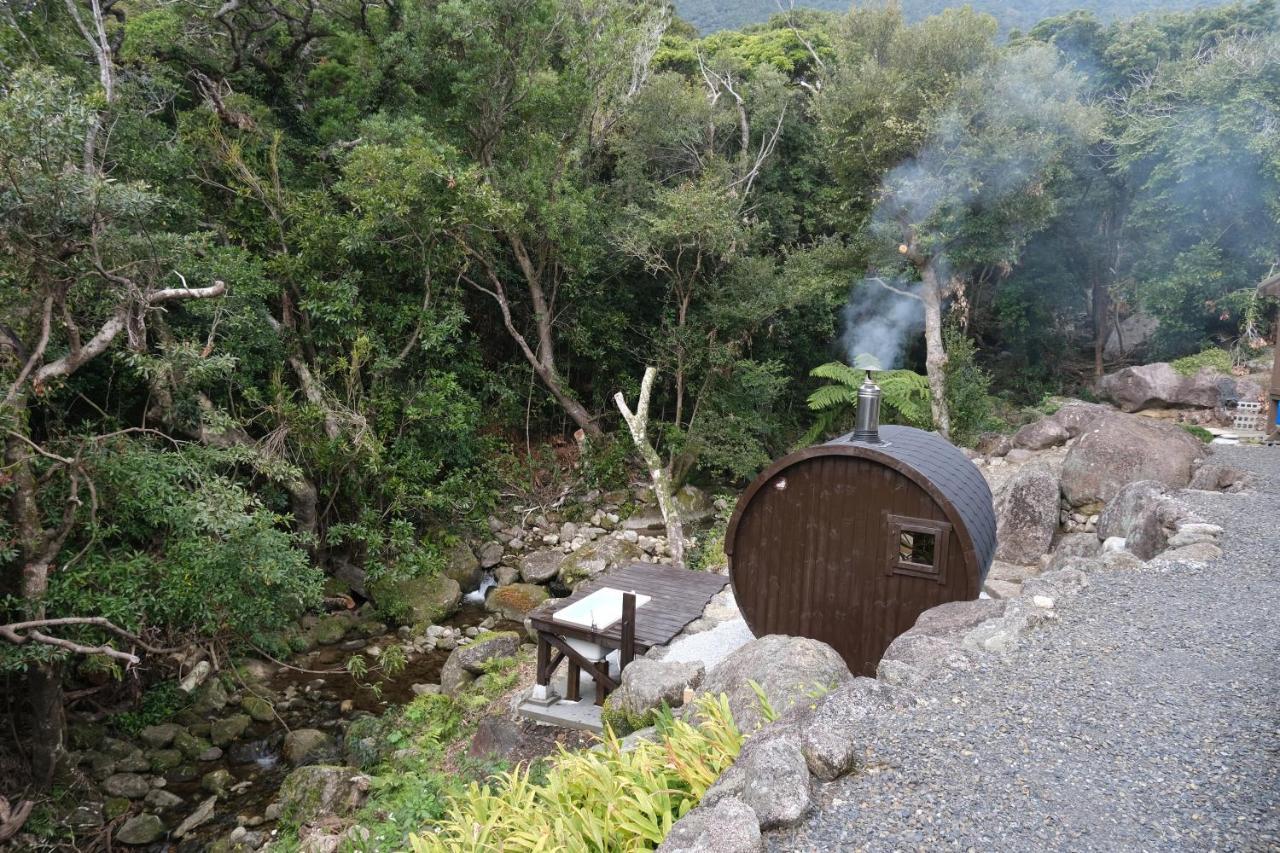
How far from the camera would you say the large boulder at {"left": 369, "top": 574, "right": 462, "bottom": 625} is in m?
11.3

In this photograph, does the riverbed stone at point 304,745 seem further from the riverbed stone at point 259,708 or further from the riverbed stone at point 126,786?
the riverbed stone at point 126,786

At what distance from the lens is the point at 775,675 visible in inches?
200

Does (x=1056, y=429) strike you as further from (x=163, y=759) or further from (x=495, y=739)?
(x=163, y=759)

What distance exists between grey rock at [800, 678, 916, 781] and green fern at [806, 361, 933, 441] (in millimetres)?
11460

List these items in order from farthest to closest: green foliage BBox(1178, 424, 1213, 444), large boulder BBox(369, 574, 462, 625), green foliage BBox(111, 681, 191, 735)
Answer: green foliage BBox(1178, 424, 1213, 444) < large boulder BBox(369, 574, 462, 625) < green foliage BBox(111, 681, 191, 735)

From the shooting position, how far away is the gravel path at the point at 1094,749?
3.12m

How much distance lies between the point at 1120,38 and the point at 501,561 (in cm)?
1977

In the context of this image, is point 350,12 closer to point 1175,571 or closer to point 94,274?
point 94,274

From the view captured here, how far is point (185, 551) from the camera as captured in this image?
25.2ft

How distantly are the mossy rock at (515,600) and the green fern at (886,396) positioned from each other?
708cm

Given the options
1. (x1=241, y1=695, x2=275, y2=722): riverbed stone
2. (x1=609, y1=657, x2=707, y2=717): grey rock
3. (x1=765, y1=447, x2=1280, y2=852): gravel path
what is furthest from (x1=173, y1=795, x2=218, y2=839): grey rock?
(x1=765, y1=447, x2=1280, y2=852): gravel path

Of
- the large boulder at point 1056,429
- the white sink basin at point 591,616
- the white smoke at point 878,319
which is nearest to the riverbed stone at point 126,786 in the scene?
the white sink basin at point 591,616

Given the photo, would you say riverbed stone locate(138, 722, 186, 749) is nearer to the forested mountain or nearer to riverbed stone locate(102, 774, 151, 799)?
riverbed stone locate(102, 774, 151, 799)

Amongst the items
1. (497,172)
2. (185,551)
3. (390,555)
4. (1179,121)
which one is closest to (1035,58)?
(1179,121)
